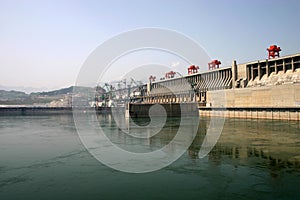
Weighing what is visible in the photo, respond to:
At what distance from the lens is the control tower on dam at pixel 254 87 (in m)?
30.7

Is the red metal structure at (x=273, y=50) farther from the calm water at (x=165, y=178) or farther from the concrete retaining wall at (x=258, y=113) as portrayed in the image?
the calm water at (x=165, y=178)

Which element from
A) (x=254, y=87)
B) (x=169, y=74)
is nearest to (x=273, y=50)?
(x=254, y=87)

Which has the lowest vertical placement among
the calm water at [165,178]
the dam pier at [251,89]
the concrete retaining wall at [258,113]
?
the calm water at [165,178]

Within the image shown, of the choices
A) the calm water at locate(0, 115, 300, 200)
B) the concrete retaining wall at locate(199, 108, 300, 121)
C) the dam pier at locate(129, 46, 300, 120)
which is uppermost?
the dam pier at locate(129, 46, 300, 120)

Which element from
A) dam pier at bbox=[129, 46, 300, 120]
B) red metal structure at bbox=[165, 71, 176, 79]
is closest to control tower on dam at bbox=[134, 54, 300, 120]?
dam pier at bbox=[129, 46, 300, 120]

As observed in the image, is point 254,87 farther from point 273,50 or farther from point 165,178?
point 165,178

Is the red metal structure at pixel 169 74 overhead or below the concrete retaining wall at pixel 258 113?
overhead

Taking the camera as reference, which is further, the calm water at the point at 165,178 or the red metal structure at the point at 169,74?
the red metal structure at the point at 169,74

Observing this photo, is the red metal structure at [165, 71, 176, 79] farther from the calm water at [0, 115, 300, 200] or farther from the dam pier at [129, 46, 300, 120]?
the calm water at [0, 115, 300, 200]

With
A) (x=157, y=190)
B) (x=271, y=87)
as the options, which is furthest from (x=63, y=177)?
(x=271, y=87)

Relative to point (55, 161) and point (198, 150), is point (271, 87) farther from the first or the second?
point (55, 161)

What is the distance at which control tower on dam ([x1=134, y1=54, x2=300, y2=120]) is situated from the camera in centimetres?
3066

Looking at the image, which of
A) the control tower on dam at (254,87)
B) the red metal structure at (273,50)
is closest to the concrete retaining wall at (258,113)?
the control tower on dam at (254,87)

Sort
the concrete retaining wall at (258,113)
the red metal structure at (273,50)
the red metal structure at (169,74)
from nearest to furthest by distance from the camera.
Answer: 1. the concrete retaining wall at (258,113)
2. the red metal structure at (273,50)
3. the red metal structure at (169,74)
